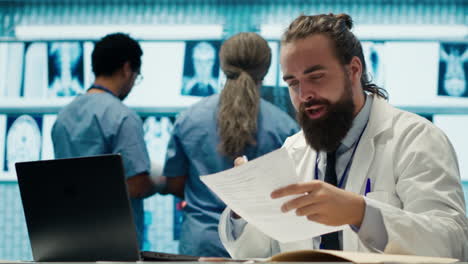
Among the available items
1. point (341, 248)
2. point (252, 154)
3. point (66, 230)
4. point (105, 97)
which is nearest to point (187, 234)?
point (252, 154)

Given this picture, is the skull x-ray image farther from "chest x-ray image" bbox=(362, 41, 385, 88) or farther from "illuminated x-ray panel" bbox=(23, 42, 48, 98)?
"illuminated x-ray panel" bbox=(23, 42, 48, 98)

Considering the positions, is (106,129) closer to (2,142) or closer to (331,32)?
(2,142)

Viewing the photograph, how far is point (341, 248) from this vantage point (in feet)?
5.13

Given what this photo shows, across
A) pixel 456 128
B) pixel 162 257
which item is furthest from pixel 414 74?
pixel 162 257

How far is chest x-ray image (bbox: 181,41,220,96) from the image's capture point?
3098mm

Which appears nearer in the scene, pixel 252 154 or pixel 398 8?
pixel 252 154

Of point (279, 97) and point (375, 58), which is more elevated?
point (375, 58)

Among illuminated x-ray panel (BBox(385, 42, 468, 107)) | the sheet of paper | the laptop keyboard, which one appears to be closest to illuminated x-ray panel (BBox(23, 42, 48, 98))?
illuminated x-ray panel (BBox(385, 42, 468, 107))

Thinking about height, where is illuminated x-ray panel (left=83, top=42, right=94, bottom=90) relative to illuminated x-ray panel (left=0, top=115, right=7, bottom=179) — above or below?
above

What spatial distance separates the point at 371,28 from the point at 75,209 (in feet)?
7.15

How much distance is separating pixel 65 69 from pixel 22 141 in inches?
16.7

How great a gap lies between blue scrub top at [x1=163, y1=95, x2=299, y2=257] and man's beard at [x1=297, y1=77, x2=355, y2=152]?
0.66 meters

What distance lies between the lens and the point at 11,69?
325 cm

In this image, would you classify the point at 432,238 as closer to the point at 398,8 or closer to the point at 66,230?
the point at 66,230
